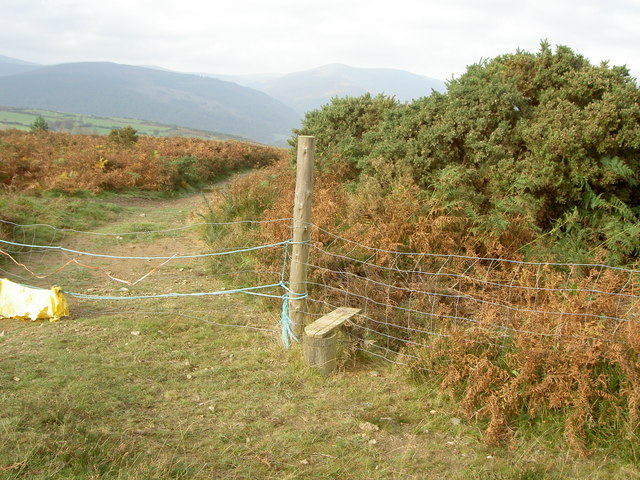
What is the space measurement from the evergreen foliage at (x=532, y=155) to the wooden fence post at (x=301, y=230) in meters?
2.41

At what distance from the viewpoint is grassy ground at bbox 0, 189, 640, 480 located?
119 inches

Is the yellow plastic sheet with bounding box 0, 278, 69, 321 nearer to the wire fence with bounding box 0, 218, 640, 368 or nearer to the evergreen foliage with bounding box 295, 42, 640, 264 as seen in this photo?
the wire fence with bounding box 0, 218, 640, 368

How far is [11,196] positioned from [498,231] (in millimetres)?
9685

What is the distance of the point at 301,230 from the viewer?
15.8ft

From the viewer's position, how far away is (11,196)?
1017 cm

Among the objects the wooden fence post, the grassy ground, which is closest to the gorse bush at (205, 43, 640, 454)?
the grassy ground

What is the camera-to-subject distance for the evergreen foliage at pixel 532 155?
642 centimetres

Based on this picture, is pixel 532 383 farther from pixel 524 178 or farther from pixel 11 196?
pixel 11 196

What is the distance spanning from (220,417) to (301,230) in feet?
6.30

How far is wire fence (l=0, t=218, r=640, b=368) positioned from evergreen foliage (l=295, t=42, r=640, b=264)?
0.62 m

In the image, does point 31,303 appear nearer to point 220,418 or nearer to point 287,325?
point 287,325

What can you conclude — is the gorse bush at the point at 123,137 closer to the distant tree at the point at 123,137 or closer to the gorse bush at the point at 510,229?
the distant tree at the point at 123,137

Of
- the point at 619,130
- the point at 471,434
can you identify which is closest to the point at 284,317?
the point at 471,434

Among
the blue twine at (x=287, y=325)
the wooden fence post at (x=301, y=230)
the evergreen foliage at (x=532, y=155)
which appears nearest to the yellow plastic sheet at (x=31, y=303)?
the blue twine at (x=287, y=325)
